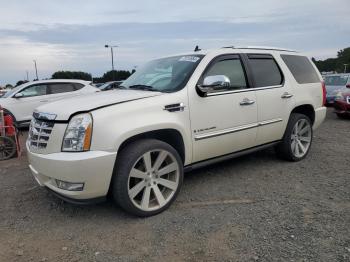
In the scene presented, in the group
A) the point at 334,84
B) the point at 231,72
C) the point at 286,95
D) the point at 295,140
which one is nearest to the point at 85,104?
the point at 231,72

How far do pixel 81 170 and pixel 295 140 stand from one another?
3604 mm

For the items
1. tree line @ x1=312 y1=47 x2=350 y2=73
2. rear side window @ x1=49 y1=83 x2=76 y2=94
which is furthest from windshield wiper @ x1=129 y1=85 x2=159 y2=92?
tree line @ x1=312 y1=47 x2=350 y2=73

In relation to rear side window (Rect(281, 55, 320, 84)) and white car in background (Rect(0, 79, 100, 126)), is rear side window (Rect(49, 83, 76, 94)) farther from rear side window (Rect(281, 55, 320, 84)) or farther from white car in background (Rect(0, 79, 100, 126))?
rear side window (Rect(281, 55, 320, 84))

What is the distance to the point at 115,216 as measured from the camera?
3572 mm

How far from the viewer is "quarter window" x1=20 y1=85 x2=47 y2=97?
1053 centimetres

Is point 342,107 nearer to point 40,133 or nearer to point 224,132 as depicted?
point 224,132

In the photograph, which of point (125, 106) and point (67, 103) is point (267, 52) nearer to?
point (125, 106)

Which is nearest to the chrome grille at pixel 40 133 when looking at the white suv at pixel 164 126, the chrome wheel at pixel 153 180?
the white suv at pixel 164 126

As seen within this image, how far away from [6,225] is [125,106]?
69.9 inches

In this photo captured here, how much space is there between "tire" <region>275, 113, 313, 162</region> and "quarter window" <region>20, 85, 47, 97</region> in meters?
8.10

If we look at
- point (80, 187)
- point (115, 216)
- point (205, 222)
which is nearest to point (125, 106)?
point (80, 187)

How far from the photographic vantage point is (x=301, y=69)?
5379mm

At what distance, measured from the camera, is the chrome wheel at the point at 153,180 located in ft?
11.1

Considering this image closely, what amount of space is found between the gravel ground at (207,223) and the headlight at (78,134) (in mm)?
863
